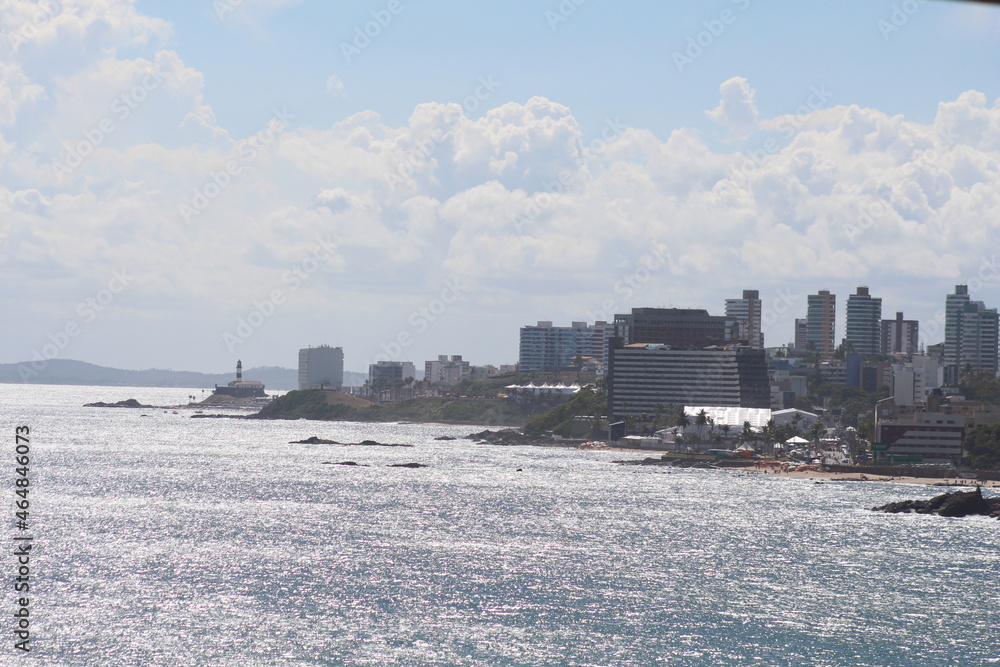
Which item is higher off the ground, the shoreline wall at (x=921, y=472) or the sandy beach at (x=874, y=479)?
the shoreline wall at (x=921, y=472)

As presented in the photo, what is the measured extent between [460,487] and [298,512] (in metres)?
32.9

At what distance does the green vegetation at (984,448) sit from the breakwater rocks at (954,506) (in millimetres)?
44673

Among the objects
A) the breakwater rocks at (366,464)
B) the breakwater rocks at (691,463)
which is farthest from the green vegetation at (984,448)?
the breakwater rocks at (366,464)

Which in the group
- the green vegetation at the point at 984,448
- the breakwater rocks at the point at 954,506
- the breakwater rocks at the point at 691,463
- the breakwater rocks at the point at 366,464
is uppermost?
the green vegetation at the point at 984,448

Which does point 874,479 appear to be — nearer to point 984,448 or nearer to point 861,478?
point 861,478

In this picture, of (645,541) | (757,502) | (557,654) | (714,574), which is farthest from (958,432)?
(557,654)

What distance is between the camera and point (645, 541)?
95.9 meters

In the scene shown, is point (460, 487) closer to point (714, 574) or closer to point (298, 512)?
point (298, 512)

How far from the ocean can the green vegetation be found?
141ft

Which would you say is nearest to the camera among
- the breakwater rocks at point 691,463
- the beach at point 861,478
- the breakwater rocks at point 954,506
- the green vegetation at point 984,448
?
the breakwater rocks at point 954,506

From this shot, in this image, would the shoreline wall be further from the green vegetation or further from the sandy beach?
the green vegetation

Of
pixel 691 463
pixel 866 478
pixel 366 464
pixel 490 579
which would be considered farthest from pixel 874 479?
pixel 490 579

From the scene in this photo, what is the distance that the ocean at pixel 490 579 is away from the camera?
189ft

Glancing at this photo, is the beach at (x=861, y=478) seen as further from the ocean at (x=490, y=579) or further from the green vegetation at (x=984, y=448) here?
the ocean at (x=490, y=579)
